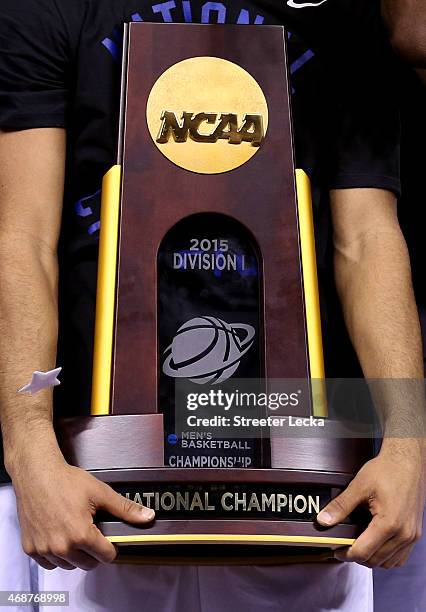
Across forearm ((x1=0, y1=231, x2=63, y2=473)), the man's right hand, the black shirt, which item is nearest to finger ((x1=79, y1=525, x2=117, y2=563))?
the man's right hand

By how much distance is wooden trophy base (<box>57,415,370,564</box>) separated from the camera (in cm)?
104

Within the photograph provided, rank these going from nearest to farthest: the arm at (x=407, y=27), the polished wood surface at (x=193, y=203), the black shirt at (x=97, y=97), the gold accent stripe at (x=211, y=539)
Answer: the gold accent stripe at (x=211, y=539) < the polished wood surface at (x=193, y=203) < the black shirt at (x=97, y=97) < the arm at (x=407, y=27)

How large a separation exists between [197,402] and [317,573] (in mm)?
264

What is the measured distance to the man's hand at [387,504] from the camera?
3.53 ft

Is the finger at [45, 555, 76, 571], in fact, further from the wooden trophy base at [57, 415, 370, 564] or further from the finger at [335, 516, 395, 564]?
the finger at [335, 516, 395, 564]

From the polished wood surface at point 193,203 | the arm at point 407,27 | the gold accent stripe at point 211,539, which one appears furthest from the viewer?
the arm at point 407,27

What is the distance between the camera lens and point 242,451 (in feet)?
3.76

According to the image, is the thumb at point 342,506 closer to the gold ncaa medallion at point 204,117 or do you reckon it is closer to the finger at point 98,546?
the finger at point 98,546

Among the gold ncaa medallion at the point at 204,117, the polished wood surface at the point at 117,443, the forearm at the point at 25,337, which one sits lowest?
the polished wood surface at the point at 117,443

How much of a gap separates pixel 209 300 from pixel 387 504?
0.98ft

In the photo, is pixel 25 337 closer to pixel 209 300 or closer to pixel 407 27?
pixel 209 300

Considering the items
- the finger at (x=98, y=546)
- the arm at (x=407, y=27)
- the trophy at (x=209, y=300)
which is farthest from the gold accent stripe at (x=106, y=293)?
the arm at (x=407, y=27)

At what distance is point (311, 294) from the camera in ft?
3.88

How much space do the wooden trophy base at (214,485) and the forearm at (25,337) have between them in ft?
0.11
